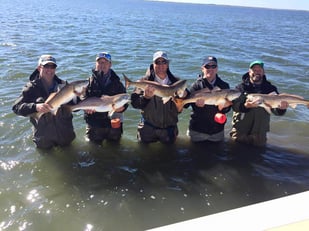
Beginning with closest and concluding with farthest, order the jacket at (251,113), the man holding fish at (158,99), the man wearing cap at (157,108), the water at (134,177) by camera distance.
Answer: the water at (134,177)
the man holding fish at (158,99)
the man wearing cap at (157,108)
the jacket at (251,113)

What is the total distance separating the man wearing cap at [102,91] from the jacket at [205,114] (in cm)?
148

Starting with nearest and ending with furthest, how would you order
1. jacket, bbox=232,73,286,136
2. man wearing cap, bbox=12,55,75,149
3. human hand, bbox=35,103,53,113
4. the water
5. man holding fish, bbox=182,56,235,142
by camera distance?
the water → human hand, bbox=35,103,53,113 → man wearing cap, bbox=12,55,75,149 → man holding fish, bbox=182,56,235,142 → jacket, bbox=232,73,286,136

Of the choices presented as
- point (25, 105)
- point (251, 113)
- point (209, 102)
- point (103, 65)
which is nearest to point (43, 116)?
point (25, 105)

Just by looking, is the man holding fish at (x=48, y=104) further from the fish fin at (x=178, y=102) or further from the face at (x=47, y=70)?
the fish fin at (x=178, y=102)

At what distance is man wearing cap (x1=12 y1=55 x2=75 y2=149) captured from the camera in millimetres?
6432

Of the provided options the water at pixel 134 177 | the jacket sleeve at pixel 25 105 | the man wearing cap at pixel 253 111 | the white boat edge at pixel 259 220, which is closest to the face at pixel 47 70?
the jacket sleeve at pixel 25 105

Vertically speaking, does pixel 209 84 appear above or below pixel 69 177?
above

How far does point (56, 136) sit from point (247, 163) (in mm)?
3962

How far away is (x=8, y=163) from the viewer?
703 cm

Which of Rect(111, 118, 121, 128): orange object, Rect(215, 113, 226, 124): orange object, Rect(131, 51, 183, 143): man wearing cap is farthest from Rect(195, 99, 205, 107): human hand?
Rect(111, 118, 121, 128): orange object

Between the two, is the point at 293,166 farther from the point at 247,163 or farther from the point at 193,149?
the point at 193,149

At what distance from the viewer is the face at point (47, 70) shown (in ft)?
21.6

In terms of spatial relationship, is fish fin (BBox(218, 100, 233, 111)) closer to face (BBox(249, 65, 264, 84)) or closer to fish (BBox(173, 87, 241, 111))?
fish (BBox(173, 87, 241, 111))

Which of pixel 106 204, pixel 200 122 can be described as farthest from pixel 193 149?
pixel 106 204
